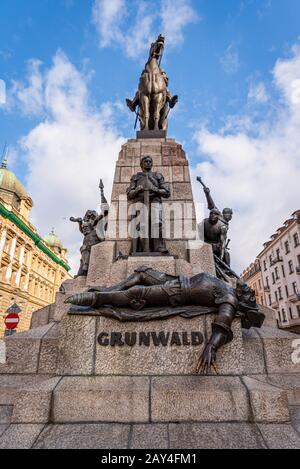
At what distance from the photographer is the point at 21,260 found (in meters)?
44.1

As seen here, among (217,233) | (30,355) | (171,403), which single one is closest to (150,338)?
(171,403)

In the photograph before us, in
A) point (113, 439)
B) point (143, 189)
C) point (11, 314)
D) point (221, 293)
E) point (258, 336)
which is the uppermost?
point (143, 189)

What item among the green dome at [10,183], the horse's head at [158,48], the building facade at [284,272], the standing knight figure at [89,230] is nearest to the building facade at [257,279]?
the building facade at [284,272]

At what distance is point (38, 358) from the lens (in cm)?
414

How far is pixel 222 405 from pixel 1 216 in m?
43.9

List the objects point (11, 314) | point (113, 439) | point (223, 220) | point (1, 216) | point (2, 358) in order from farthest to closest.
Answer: point (1, 216) < point (11, 314) < point (223, 220) < point (2, 358) < point (113, 439)

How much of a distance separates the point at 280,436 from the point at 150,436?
1312mm

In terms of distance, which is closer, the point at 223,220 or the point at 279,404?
the point at 279,404

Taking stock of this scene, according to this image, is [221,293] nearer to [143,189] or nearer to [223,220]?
[143,189]

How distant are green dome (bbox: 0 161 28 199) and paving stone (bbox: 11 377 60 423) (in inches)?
2186

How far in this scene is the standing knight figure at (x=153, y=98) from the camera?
9188 mm

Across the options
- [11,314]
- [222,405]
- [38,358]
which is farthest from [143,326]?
[11,314]

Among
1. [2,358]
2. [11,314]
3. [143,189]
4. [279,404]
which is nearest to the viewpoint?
[279,404]

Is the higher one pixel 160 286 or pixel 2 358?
pixel 160 286
